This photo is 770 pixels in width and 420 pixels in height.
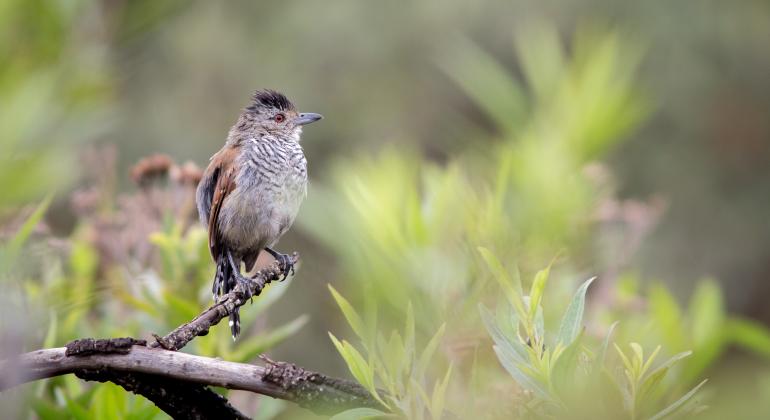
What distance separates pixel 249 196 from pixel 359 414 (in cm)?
160

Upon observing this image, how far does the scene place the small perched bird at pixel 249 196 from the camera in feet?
9.87

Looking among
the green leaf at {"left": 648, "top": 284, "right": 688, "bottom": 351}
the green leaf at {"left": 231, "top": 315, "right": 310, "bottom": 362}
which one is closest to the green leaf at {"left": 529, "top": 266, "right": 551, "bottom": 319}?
the green leaf at {"left": 231, "top": 315, "right": 310, "bottom": 362}

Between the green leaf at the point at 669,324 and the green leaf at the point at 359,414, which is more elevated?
the green leaf at the point at 669,324

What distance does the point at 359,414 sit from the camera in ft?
5.15

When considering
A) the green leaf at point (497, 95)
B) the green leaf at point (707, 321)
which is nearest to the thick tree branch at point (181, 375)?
the green leaf at point (707, 321)

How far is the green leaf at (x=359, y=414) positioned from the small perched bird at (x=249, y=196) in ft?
4.35

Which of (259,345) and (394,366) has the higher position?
(259,345)

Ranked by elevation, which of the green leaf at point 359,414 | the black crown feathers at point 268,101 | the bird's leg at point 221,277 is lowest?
the green leaf at point 359,414

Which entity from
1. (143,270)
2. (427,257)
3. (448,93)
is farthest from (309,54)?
(427,257)

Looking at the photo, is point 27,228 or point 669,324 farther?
point 669,324

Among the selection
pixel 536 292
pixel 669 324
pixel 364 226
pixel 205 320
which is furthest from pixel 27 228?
pixel 669 324

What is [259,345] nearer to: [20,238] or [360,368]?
[20,238]

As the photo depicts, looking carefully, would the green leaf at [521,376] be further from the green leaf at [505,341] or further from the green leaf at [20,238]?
the green leaf at [20,238]

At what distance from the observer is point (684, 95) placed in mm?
6879
